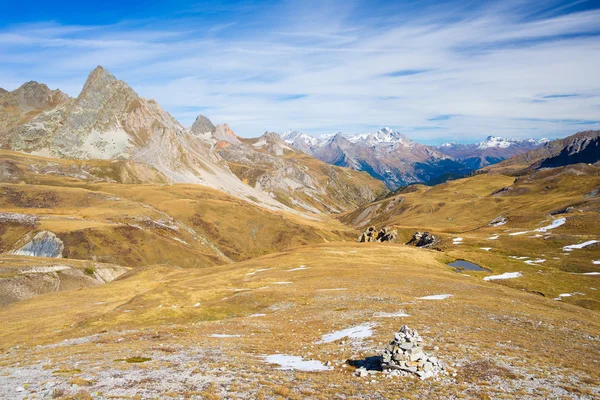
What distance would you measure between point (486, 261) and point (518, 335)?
76995 mm

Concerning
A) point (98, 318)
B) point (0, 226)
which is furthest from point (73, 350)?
point (0, 226)

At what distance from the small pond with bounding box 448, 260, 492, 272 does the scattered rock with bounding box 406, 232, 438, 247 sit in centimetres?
3970

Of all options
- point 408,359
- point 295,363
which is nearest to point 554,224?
point 408,359

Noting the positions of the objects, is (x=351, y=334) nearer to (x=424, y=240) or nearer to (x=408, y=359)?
(x=408, y=359)

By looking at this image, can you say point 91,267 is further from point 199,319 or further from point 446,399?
point 446,399

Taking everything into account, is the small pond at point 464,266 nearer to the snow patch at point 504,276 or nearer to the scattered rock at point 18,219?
the snow patch at point 504,276

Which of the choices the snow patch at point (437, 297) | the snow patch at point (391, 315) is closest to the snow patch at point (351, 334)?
the snow patch at point (391, 315)

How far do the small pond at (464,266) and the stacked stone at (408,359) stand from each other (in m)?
78.7

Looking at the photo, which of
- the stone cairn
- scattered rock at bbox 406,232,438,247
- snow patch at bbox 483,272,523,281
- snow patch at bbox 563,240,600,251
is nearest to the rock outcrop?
the stone cairn

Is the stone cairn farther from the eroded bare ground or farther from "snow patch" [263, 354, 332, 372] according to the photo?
"snow patch" [263, 354, 332, 372]

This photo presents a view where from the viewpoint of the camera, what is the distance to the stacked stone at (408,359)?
74.8 feet

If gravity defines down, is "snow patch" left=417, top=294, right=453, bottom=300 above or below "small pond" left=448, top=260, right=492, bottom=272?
above

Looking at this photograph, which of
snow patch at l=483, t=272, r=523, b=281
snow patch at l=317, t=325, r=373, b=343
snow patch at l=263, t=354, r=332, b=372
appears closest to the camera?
snow patch at l=263, t=354, r=332, b=372

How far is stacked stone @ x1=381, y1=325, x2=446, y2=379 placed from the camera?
898 inches
